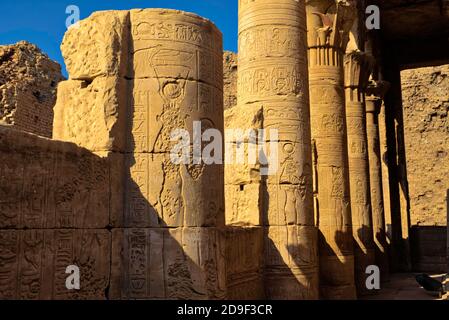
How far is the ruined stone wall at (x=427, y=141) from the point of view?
82.9 ft

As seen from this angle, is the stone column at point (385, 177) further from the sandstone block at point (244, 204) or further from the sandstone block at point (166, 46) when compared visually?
the sandstone block at point (166, 46)

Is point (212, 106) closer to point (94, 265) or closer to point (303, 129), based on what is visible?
point (94, 265)

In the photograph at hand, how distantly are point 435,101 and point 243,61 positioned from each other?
20620 mm

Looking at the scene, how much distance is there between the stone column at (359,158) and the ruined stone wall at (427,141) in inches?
507

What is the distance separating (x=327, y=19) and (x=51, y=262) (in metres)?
8.92

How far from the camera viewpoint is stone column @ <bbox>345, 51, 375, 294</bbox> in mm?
13320

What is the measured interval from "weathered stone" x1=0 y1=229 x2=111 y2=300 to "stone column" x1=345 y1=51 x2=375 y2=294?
977cm

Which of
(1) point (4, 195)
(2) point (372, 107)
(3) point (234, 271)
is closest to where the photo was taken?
(1) point (4, 195)

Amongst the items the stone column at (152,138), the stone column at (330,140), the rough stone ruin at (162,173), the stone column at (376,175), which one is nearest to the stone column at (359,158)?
the stone column at (330,140)

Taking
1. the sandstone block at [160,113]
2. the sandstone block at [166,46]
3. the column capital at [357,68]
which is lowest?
the sandstone block at [160,113]

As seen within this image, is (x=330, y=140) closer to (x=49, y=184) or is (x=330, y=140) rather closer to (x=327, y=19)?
(x=327, y=19)

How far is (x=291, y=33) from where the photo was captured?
817 cm

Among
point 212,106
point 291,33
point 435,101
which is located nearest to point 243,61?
point 291,33

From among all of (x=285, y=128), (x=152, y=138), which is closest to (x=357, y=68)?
(x=285, y=128)
